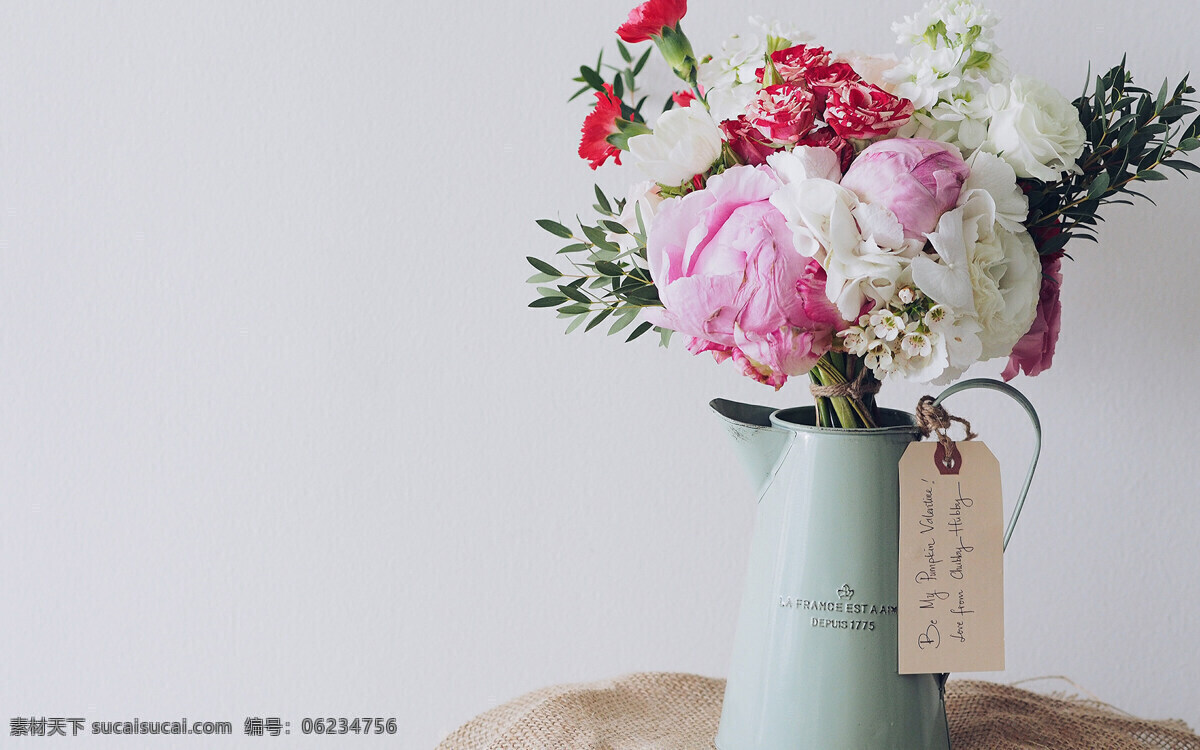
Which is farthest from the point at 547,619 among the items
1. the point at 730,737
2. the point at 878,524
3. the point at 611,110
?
the point at 611,110

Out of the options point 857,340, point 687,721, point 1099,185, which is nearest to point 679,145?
point 857,340

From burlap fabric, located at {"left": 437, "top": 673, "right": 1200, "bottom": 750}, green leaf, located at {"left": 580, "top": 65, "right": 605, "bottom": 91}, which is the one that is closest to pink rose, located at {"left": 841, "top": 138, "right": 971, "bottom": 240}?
green leaf, located at {"left": 580, "top": 65, "right": 605, "bottom": 91}

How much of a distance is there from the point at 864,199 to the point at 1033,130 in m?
0.12

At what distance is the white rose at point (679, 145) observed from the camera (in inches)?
23.0

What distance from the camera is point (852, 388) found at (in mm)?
621

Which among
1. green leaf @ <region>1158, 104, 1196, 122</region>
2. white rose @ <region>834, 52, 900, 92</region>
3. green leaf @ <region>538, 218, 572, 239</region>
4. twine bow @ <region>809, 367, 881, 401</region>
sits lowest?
twine bow @ <region>809, 367, 881, 401</region>

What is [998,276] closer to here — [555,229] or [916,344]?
[916,344]

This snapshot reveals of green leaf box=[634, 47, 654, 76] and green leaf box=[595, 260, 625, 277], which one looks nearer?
green leaf box=[595, 260, 625, 277]

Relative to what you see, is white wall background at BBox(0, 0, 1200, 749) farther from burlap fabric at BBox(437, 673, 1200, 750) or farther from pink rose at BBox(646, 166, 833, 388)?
pink rose at BBox(646, 166, 833, 388)

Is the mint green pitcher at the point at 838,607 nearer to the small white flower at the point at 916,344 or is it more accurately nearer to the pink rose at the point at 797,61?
the small white flower at the point at 916,344

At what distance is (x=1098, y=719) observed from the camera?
769mm

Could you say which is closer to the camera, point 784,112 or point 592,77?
point 784,112

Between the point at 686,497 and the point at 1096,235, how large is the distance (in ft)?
1.50

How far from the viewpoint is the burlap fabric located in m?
Answer: 0.72
